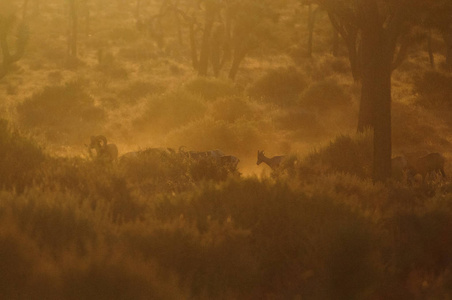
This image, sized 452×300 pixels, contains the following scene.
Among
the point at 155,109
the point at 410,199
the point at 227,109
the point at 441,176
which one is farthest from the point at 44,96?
the point at 410,199

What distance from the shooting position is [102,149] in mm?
11258

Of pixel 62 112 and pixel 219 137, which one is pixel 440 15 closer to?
pixel 219 137

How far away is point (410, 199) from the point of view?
28.7ft

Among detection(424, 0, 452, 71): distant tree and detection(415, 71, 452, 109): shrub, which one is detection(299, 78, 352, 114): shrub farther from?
detection(424, 0, 452, 71): distant tree

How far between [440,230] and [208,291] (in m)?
3.07

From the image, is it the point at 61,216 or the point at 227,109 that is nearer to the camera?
the point at 61,216

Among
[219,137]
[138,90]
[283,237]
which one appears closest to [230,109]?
[219,137]

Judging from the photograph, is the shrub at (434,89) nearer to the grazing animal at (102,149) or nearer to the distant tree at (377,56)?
the distant tree at (377,56)

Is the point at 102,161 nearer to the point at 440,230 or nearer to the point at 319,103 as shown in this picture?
the point at 440,230

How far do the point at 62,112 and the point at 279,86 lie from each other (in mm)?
9423

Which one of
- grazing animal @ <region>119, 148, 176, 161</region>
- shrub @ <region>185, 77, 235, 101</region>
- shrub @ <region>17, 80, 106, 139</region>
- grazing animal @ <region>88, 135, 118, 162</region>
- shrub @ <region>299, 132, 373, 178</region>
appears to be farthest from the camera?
shrub @ <region>185, 77, 235, 101</region>

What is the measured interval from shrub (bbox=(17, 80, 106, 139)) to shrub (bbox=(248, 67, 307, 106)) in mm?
6329

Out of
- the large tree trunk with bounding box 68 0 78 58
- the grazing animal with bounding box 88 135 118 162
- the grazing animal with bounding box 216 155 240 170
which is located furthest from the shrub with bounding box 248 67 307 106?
the large tree trunk with bounding box 68 0 78 58

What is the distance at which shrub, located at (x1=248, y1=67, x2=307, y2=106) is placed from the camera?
25.6 meters
